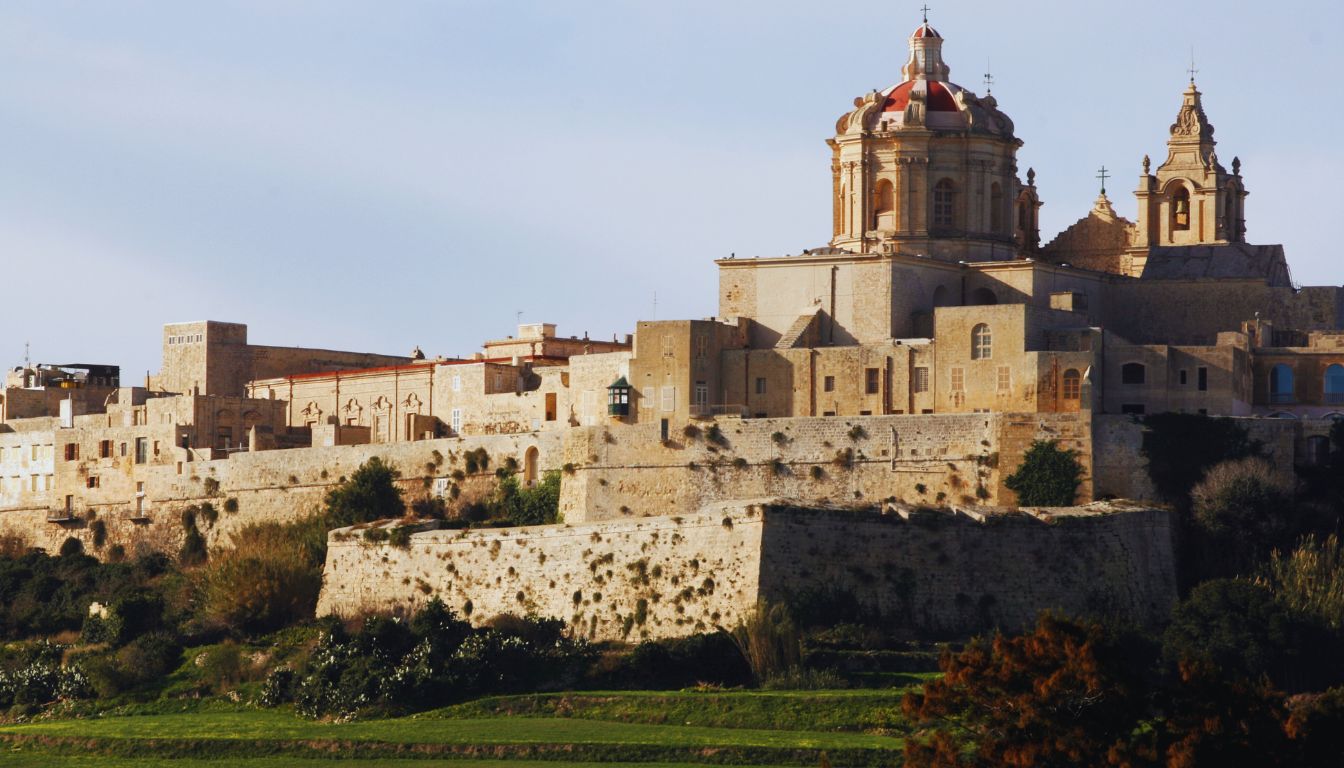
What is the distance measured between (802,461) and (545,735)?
11928 millimetres

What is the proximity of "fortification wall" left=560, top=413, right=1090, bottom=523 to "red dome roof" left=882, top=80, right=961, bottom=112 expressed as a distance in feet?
31.5

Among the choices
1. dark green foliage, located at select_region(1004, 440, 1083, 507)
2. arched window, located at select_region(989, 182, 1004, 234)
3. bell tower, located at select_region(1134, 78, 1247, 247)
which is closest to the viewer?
dark green foliage, located at select_region(1004, 440, 1083, 507)

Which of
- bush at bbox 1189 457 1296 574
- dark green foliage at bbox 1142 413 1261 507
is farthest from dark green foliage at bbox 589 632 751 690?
bush at bbox 1189 457 1296 574

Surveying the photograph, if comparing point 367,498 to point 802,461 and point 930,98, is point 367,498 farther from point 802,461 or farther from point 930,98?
point 930,98

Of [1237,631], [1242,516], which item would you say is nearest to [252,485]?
[1242,516]

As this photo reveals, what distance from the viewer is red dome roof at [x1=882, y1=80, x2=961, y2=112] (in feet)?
224

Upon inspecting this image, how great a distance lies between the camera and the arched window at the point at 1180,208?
7300 centimetres

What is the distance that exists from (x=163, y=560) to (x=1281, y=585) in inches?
1090

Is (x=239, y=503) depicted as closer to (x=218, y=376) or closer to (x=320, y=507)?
(x=320, y=507)

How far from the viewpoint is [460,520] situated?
65062 mm

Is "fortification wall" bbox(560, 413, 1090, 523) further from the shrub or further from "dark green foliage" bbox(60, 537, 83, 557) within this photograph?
"dark green foliage" bbox(60, 537, 83, 557)

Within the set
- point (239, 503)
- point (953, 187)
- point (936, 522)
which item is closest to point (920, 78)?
point (953, 187)

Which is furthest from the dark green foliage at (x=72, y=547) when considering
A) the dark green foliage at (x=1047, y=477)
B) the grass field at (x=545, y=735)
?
the dark green foliage at (x=1047, y=477)

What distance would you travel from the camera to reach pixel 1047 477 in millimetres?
59438
